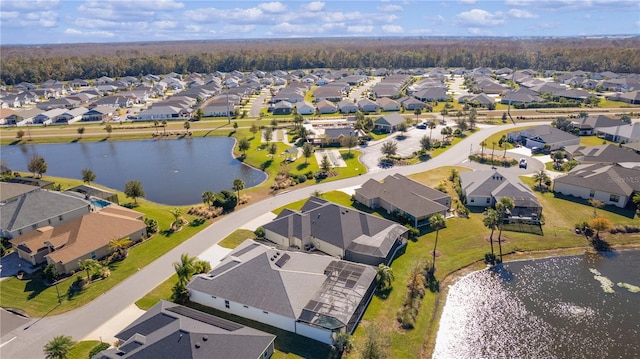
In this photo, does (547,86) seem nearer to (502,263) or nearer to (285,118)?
(285,118)

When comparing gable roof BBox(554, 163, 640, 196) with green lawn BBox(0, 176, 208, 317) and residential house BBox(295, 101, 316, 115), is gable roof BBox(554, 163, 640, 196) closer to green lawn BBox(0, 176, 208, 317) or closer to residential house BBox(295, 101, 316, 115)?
green lawn BBox(0, 176, 208, 317)

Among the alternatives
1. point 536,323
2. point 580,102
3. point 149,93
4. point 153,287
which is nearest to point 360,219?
point 536,323

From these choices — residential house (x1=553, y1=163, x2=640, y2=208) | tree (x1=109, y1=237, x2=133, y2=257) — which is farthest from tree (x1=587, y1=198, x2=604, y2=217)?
tree (x1=109, y1=237, x2=133, y2=257)

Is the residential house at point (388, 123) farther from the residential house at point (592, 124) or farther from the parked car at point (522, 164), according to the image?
the residential house at point (592, 124)

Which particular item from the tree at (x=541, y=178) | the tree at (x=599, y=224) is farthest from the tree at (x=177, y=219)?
the tree at (x=541, y=178)

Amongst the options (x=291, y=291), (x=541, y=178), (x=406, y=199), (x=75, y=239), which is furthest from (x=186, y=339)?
(x=541, y=178)

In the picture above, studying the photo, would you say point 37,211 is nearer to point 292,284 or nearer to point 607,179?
point 292,284

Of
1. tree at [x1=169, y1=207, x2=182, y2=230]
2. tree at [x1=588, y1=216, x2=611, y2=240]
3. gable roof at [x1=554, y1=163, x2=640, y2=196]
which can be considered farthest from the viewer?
gable roof at [x1=554, y1=163, x2=640, y2=196]
